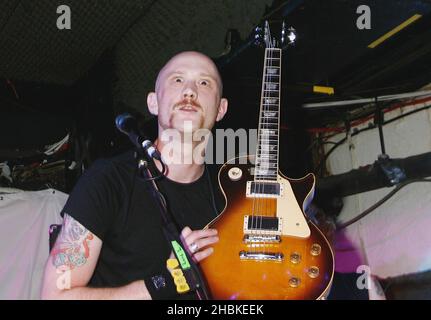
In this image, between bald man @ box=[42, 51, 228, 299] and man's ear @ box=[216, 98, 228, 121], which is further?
man's ear @ box=[216, 98, 228, 121]

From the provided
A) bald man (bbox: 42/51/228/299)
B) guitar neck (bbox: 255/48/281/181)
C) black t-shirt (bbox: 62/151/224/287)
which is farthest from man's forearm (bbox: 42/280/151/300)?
guitar neck (bbox: 255/48/281/181)

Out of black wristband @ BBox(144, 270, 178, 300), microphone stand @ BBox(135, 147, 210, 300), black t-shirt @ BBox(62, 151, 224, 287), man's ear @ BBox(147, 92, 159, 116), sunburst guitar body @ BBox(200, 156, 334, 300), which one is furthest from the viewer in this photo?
man's ear @ BBox(147, 92, 159, 116)

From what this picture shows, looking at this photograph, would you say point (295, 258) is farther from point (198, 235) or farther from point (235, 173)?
point (235, 173)

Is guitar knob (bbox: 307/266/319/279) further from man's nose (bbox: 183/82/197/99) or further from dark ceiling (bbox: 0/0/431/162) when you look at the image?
dark ceiling (bbox: 0/0/431/162)

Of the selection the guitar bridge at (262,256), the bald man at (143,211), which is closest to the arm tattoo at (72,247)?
the bald man at (143,211)

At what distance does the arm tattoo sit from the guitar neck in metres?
0.83

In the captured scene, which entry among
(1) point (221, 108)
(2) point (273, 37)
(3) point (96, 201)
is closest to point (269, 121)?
(1) point (221, 108)

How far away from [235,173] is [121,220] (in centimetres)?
60

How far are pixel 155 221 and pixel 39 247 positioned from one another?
1.68 m

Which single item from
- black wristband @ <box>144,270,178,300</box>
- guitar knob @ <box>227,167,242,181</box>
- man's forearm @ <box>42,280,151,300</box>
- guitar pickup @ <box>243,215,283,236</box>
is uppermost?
guitar knob @ <box>227,167,242,181</box>

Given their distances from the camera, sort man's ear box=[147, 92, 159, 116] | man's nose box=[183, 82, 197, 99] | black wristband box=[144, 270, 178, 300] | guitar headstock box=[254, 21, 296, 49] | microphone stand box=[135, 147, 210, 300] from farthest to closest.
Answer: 1. man's ear box=[147, 92, 159, 116]
2. guitar headstock box=[254, 21, 296, 49]
3. man's nose box=[183, 82, 197, 99]
4. black wristband box=[144, 270, 178, 300]
5. microphone stand box=[135, 147, 210, 300]

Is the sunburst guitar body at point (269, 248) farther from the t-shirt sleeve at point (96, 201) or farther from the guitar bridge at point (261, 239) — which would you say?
the t-shirt sleeve at point (96, 201)

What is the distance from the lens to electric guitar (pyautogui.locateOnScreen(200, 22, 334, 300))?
5.21ft

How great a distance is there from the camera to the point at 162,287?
1488mm
